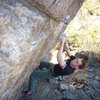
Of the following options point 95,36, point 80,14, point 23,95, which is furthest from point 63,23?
point 80,14

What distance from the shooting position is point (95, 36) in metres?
7.86

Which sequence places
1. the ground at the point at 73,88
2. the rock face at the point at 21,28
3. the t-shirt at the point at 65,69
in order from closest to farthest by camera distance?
the rock face at the point at 21,28, the t-shirt at the point at 65,69, the ground at the point at 73,88

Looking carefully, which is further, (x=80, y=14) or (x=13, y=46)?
(x=80, y=14)

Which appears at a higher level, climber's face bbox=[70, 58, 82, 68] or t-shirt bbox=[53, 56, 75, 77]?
climber's face bbox=[70, 58, 82, 68]

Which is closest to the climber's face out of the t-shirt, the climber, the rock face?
the climber

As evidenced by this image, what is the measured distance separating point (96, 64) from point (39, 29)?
3988 mm

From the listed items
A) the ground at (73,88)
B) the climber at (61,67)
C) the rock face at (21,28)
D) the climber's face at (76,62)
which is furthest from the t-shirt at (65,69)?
the rock face at (21,28)

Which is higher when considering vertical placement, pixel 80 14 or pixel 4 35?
pixel 80 14

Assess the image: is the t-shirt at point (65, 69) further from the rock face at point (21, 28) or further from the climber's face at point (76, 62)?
the rock face at point (21, 28)

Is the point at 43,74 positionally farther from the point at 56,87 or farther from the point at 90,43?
the point at 90,43

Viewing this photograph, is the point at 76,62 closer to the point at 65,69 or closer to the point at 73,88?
the point at 65,69

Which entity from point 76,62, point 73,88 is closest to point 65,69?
point 76,62

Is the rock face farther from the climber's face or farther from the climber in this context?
the climber's face

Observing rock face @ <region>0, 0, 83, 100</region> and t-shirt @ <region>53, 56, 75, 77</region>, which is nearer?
rock face @ <region>0, 0, 83, 100</region>
